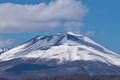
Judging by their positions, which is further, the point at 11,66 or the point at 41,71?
the point at 11,66

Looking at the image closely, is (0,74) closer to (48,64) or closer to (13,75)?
(13,75)

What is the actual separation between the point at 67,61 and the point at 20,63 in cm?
2028

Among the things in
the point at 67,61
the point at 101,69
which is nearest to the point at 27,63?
the point at 67,61

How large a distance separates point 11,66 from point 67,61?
23575mm

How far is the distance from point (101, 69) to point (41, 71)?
23.5 m

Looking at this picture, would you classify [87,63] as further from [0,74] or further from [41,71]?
[0,74]

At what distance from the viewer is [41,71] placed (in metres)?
178

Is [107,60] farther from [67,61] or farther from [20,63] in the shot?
[20,63]

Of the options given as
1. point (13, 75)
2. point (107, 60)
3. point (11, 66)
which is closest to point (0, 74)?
point (13, 75)

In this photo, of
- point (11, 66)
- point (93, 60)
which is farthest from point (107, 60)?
point (11, 66)

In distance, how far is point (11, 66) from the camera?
19562cm

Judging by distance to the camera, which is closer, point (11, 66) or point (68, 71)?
point (68, 71)

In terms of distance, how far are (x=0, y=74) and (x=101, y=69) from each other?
128 feet

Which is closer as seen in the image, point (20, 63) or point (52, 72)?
point (52, 72)
